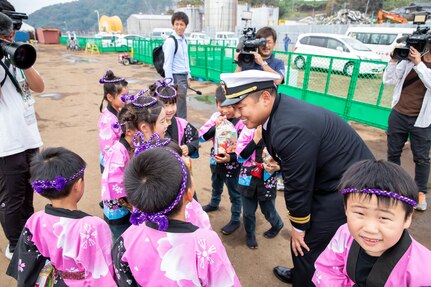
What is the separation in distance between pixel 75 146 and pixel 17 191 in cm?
321

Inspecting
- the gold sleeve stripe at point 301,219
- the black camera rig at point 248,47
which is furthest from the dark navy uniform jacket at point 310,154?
the black camera rig at point 248,47

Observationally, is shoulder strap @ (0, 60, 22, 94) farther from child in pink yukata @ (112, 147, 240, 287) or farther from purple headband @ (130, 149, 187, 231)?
purple headband @ (130, 149, 187, 231)

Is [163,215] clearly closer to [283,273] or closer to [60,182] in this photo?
[60,182]

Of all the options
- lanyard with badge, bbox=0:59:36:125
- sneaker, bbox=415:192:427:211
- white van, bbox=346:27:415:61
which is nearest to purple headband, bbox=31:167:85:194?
lanyard with badge, bbox=0:59:36:125

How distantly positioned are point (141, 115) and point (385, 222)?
1725mm

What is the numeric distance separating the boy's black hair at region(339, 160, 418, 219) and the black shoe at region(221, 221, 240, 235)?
79.7 inches

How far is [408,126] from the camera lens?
10.7 ft

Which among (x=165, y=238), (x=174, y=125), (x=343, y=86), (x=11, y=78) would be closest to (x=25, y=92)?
(x=11, y=78)

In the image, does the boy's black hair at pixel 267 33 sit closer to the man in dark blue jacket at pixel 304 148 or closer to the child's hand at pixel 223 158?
the child's hand at pixel 223 158

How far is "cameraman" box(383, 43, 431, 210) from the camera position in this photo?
A: 10.1 ft

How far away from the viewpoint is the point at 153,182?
119cm

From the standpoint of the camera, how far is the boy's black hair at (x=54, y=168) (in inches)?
62.0

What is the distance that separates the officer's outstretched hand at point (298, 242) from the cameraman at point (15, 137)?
2.16 m

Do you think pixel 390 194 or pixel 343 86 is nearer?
pixel 390 194
